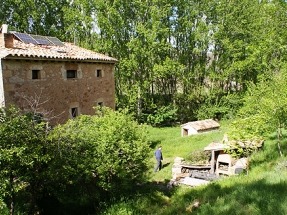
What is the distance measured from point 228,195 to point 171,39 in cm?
2223

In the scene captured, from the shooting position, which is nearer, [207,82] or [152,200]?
[152,200]

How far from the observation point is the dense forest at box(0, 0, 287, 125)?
84.6ft

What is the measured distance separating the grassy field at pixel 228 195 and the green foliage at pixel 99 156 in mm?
783

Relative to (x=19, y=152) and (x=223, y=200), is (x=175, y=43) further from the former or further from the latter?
(x=19, y=152)

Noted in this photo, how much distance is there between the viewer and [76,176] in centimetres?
904

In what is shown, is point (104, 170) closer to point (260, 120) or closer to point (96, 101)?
point (260, 120)

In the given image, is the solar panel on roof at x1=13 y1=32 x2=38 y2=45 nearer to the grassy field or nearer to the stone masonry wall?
the stone masonry wall

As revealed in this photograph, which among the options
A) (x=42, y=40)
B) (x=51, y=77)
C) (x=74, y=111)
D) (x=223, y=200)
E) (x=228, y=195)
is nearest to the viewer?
(x=223, y=200)

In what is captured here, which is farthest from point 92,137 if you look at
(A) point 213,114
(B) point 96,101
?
(A) point 213,114

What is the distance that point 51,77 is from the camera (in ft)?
49.0

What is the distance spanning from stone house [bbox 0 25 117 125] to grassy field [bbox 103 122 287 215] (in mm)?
5366

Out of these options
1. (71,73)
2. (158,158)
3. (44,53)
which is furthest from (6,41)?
(158,158)

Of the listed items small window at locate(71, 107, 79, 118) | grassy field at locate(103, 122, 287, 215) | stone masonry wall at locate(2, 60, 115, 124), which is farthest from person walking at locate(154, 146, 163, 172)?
small window at locate(71, 107, 79, 118)

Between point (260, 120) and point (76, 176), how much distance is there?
716 cm
